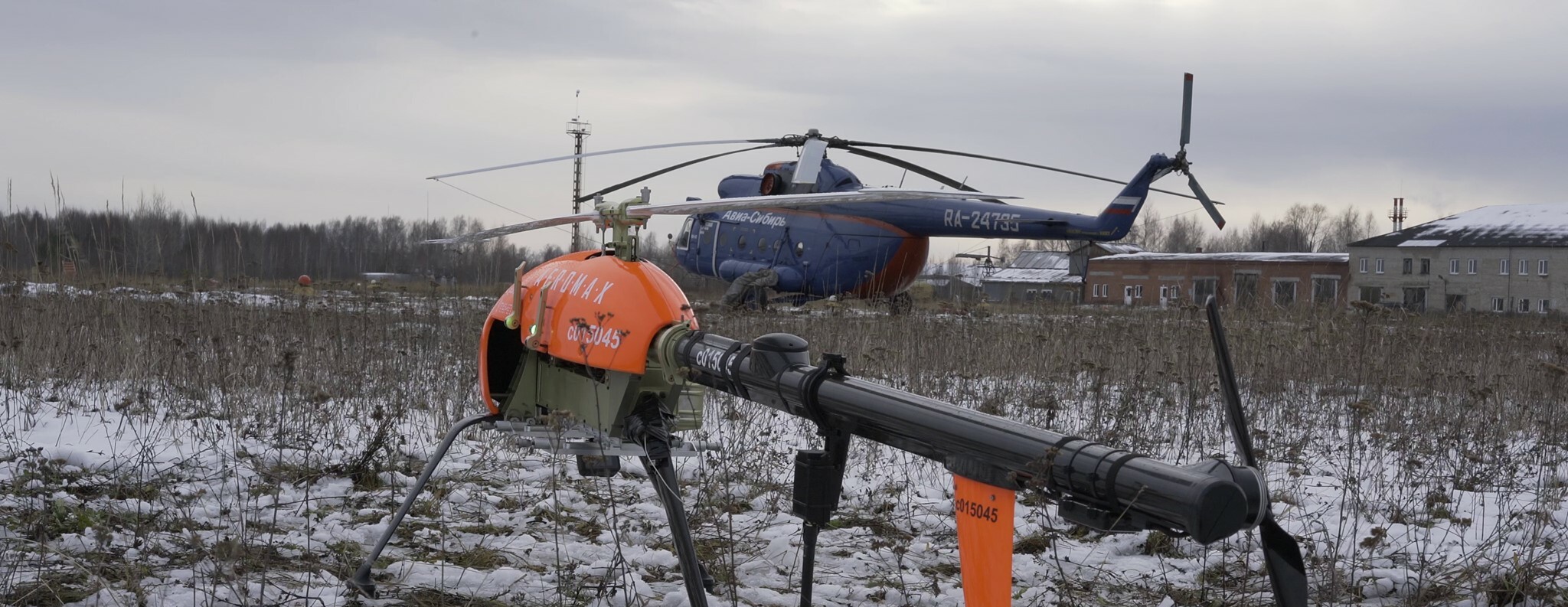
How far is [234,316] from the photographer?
29.2 ft

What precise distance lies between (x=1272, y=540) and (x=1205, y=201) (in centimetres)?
1175

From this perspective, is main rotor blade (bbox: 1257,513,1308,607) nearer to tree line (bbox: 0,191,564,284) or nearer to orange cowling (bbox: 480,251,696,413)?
orange cowling (bbox: 480,251,696,413)

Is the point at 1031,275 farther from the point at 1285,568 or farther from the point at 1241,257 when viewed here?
the point at 1285,568

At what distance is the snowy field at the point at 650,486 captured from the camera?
3.69m

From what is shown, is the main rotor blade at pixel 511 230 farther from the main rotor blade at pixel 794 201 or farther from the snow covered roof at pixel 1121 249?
the snow covered roof at pixel 1121 249

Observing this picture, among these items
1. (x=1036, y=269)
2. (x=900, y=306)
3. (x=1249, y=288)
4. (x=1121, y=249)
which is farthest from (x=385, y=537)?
(x=1121, y=249)

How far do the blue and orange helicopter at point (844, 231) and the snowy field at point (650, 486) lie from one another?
5134 mm

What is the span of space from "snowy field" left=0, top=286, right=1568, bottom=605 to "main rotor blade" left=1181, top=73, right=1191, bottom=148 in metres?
Result: 3.33

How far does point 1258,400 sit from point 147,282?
9308mm

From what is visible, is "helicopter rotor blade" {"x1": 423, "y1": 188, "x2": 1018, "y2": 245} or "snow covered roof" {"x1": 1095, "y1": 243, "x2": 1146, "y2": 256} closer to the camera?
"helicopter rotor blade" {"x1": 423, "y1": 188, "x2": 1018, "y2": 245}

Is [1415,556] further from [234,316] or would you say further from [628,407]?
[234,316]

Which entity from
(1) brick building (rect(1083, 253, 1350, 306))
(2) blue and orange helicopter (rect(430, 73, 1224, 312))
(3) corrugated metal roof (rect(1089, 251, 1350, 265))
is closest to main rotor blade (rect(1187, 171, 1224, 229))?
(2) blue and orange helicopter (rect(430, 73, 1224, 312))

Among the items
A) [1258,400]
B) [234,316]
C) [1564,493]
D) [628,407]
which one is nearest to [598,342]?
[628,407]

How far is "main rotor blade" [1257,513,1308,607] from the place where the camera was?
1.56 metres
